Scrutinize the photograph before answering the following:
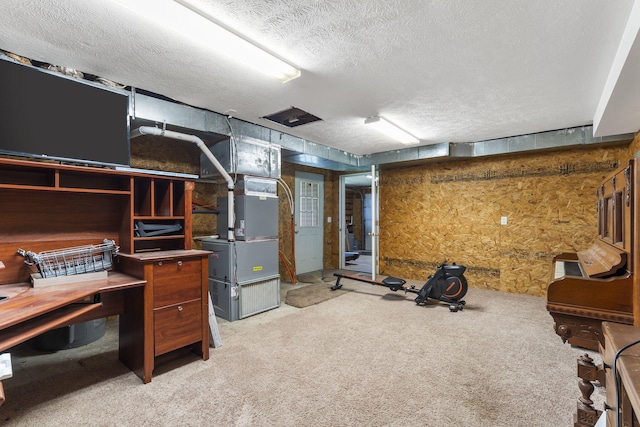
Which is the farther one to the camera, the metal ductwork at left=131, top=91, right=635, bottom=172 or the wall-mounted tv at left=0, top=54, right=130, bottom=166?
the metal ductwork at left=131, top=91, right=635, bottom=172

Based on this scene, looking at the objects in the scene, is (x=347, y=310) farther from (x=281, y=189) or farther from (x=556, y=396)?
(x=281, y=189)

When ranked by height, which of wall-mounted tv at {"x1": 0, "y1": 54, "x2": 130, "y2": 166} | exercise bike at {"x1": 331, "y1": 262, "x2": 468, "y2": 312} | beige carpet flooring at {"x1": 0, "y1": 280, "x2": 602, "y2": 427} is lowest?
beige carpet flooring at {"x1": 0, "y1": 280, "x2": 602, "y2": 427}

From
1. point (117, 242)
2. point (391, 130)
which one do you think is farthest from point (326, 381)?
point (391, 130)

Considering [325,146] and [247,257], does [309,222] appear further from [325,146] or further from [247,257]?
[247,257]

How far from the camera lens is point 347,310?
3.95 meters

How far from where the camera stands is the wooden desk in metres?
1.54

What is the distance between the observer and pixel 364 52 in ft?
7.38

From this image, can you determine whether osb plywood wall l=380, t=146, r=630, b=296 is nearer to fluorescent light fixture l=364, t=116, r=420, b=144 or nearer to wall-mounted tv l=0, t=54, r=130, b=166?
fluorescent light fixture l=364, t=116, r=420, b=144

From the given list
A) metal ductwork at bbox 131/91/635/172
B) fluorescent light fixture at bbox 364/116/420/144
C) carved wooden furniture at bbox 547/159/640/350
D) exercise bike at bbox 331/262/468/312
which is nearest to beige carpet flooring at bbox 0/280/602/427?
carved wooden furniture at bbox 547/159/640/350

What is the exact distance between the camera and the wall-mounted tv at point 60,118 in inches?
81.2

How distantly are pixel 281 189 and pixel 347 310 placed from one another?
108 inches

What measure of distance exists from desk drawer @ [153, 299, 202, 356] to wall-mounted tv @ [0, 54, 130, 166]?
1.36m

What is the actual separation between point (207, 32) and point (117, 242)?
2007mm

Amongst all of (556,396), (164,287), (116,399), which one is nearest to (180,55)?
(164,287)
